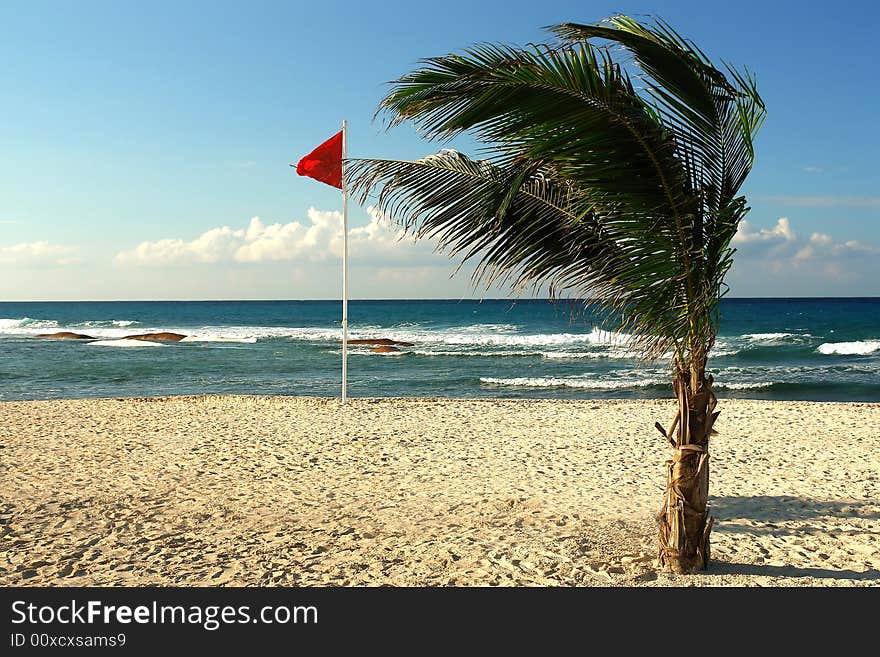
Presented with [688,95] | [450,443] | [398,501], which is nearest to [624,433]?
[450,443]

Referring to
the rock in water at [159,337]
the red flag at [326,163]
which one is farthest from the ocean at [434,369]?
the red flag at [326,163]

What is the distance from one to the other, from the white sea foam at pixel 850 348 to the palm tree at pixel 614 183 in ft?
91.3

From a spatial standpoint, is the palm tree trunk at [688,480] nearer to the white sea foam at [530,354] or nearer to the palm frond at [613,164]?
the palm frond at [613,164]

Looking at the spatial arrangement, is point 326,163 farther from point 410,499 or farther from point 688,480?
point 688,480

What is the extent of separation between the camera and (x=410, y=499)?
7105 millimetres

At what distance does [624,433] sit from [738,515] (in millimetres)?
4463

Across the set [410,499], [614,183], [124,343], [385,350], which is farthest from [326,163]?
[124,343]

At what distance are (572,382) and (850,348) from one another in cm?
1673

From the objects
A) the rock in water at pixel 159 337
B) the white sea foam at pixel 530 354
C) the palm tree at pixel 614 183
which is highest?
the palm tree at pixel 614 183

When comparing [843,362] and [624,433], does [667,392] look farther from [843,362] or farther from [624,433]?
[843,362]

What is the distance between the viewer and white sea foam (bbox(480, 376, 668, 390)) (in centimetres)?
1922

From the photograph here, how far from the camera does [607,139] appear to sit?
3.95 m

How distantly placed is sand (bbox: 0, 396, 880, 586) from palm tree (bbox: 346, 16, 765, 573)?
3.67 ft

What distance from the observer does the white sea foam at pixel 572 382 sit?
1922 centimetres
